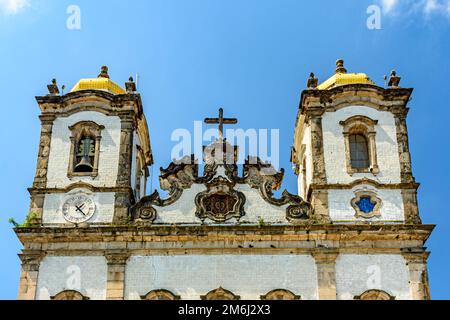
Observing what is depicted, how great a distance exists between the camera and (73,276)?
26.1 metres

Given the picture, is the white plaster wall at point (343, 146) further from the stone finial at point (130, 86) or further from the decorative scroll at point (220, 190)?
the stone finial at point (130, 86)

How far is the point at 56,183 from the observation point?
27953 mm

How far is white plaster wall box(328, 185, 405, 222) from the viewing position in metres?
27.1

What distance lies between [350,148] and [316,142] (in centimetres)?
127

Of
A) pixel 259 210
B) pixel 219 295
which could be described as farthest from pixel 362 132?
pixel 219 295

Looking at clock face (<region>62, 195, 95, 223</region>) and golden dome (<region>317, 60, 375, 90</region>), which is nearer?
clock face (<region>62, 195, 95, 223</region>)

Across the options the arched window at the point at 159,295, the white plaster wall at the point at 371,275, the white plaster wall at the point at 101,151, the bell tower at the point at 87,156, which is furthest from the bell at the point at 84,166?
the white plaster wall at the point at 371,275

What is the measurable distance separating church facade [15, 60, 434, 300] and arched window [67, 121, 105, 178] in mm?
41

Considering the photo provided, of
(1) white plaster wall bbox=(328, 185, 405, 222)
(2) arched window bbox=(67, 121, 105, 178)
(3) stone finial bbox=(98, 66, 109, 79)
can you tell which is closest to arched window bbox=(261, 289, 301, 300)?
(1) white plaster wall bbox=(328, 185, 405, 222)

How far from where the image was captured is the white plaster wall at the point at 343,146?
27.9m

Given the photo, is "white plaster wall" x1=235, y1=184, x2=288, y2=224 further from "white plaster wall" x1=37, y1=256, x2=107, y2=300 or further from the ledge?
"white plaster wall" x1=37, y1=256, x2=107, y2=300

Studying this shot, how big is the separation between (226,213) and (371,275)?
5.17 m
